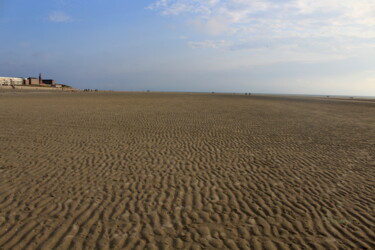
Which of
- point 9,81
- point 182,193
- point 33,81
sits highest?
point 33,81

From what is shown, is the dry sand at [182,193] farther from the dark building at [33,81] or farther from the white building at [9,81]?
the dark building at [33,81]

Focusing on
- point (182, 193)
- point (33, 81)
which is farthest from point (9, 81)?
point (182, 193)

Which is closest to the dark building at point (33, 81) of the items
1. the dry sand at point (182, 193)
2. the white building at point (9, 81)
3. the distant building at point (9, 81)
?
the distant building at point (9, 81)

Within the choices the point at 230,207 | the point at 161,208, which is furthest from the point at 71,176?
the point at 230,207

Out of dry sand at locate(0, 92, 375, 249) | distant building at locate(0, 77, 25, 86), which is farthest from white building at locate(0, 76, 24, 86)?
dry sand at locate(0, 92, 375, 249)

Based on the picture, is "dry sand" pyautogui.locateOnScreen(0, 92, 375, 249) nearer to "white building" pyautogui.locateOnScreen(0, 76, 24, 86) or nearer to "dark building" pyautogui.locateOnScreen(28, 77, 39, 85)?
"white building" pyautogui.locateOnScreen(0, 76, 24, 86)

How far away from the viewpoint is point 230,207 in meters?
5.98

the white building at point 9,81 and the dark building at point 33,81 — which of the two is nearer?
the white building at point 9,81

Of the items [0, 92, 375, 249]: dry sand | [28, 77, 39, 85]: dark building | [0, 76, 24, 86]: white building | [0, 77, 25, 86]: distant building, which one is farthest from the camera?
[28, 77, 39, 85]: dark building

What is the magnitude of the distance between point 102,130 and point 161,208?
10472 millimetres

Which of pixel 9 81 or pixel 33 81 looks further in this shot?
pixel 33 81

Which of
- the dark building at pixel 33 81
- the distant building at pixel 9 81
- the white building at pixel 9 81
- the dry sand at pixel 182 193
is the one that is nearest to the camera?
the dry sand at pixel 182 193

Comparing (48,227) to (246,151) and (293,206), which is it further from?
(246,151)

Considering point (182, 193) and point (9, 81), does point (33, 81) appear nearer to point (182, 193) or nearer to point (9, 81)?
point (9, 81)
